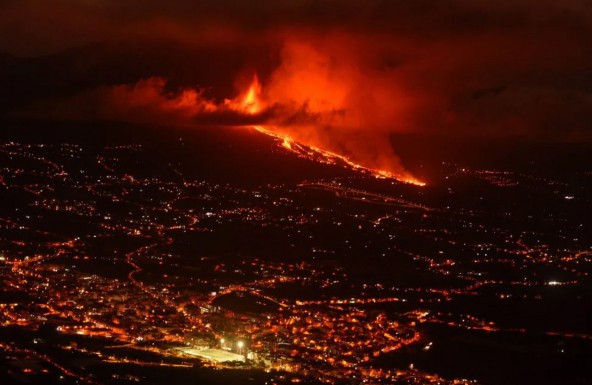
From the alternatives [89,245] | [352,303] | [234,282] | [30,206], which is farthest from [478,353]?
[30,206]

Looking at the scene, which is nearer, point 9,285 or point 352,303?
point 9,285

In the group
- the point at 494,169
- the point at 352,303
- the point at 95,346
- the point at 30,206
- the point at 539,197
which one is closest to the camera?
the point at 95,346

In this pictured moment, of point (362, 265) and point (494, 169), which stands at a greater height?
point (494, 169)

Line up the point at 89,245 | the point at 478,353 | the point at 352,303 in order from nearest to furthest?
the point at 478,353, the point at 352,303, the point at 89,245

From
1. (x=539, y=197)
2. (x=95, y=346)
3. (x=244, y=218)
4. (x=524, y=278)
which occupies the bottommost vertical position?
(x=95, y=346)

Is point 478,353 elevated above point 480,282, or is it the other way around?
point 480,282

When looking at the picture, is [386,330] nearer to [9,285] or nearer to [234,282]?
[234,282]

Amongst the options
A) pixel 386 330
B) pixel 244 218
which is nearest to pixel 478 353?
pixel 386 330

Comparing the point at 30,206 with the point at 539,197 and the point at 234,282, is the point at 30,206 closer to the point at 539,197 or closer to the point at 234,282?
the point at 234,282

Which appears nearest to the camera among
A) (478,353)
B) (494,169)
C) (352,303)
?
(478,353)
